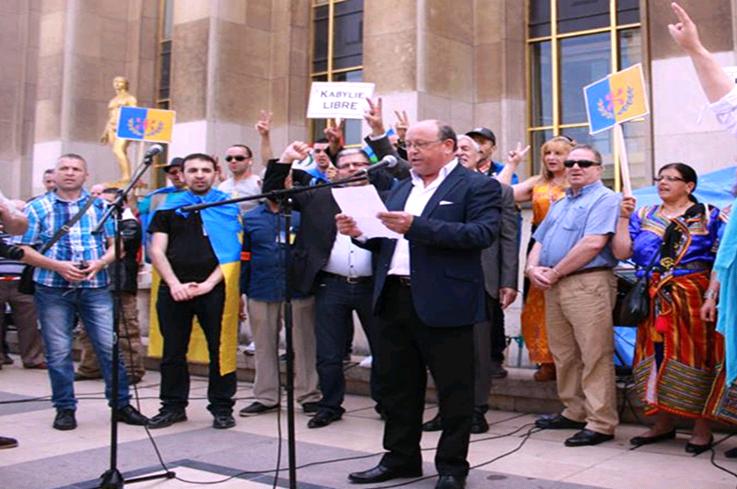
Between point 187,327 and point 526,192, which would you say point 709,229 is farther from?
point 187,327

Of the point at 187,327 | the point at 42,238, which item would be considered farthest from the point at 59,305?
the point at 187,327

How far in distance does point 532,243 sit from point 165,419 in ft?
11.3

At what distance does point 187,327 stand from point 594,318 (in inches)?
135

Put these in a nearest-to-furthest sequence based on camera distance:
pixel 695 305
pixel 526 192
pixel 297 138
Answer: pixel 695 305 → pixel 526 192 → pixel 297 138

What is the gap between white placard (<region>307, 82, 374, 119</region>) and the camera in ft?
28.3

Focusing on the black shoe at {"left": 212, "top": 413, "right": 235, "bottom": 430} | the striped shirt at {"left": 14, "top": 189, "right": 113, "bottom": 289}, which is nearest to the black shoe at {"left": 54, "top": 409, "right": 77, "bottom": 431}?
the striped shirt at {"left": 14, "top": 189, "right": 113, "bottom": 289}

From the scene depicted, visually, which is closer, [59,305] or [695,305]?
[695,305]

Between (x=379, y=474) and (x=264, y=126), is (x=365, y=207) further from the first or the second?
(x=264, y=126)

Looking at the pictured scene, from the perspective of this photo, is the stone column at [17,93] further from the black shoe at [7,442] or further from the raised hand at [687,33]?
the raised hand at [687,33]

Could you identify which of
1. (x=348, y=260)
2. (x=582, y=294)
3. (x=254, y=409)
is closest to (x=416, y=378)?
(x=582, y=294)

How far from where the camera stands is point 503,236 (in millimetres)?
6836

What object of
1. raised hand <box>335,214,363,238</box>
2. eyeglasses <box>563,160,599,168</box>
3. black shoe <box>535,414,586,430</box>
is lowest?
black shoe <box>535,414,586,430</box>

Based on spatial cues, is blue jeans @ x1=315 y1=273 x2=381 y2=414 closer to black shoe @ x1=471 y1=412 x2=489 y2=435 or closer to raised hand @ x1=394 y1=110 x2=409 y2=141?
black shoe @ x1=471 y1=412 x2=489 y2=435

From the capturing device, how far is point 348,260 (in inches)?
278
